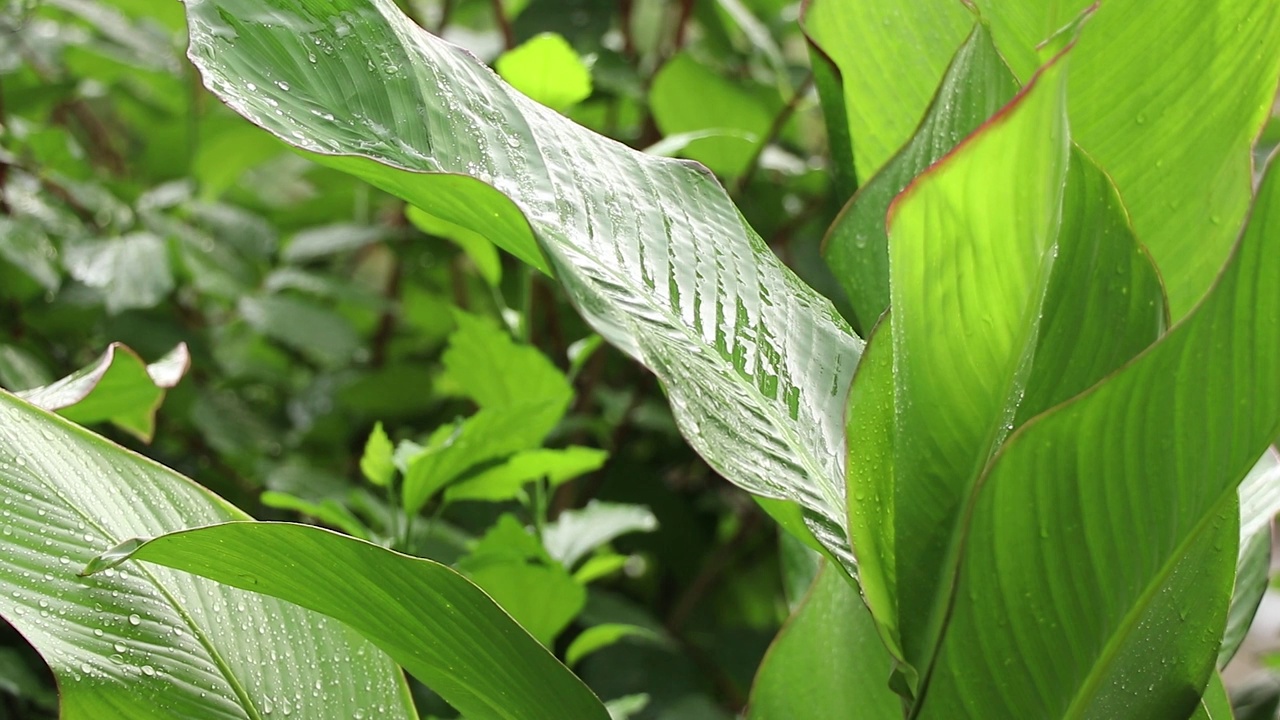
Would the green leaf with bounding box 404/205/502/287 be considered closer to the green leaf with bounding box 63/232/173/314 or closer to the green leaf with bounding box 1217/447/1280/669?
the green leaf with bounding box 63/232/173/314

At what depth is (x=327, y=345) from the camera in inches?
36.2

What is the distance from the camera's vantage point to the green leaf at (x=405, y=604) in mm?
356

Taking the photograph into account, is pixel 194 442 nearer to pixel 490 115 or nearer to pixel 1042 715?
pixel 490 115

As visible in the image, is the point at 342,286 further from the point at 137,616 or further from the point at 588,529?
the point at 137,616

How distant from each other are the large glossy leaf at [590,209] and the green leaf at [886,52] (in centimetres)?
9

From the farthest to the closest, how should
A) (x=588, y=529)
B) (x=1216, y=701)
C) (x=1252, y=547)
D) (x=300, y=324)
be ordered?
A: (x=300, y=324)
(x=588, y=529)
(x=1252, y=547)
(x=1216, y=701)

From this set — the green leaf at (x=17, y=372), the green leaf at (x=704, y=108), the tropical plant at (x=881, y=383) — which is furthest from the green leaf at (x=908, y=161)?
the green leaf at (x=17, y=372)

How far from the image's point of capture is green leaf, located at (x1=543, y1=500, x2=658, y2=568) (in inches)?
25.8

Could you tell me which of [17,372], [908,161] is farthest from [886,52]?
[17,372]

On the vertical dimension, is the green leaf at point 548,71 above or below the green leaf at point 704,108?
above

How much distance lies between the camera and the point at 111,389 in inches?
19.7

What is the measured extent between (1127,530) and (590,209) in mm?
217

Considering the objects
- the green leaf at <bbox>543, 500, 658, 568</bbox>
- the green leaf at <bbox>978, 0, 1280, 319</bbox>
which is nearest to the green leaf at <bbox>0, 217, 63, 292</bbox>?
the green leaf at <bbox>543, 500, 658, 568</bbox>

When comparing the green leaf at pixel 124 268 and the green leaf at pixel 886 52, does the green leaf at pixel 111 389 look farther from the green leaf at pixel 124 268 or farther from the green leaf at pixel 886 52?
the green leaf at pixel 886 52
